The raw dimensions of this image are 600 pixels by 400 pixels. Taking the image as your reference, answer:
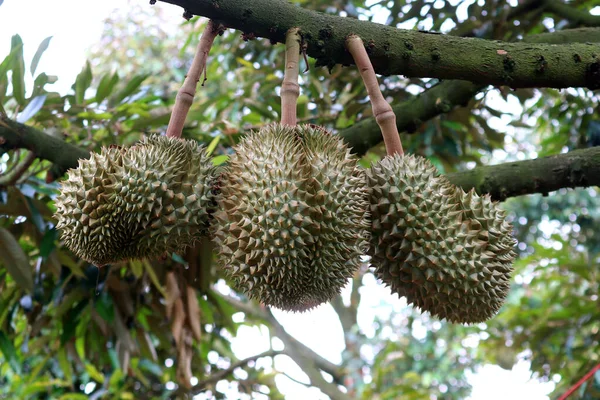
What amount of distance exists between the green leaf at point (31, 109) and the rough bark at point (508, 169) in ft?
Result: 0.35

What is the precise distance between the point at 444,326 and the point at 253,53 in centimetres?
544

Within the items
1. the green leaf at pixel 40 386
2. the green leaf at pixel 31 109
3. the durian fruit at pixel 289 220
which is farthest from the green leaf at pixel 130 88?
the green leaf at pixel 40 386

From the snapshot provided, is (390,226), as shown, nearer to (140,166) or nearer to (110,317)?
(140,166)

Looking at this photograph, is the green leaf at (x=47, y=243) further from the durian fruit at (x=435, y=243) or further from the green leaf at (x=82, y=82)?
the durian fruit at (x=435, y=243)

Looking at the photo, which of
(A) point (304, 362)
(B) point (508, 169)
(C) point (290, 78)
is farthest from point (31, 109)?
(A) point (304, 362)

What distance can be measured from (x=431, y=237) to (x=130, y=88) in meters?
1.70

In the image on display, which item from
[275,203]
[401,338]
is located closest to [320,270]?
[275,203]

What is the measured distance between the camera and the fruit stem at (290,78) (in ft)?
4.40

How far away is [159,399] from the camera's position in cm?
363

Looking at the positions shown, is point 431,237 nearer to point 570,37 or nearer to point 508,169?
point 508,169

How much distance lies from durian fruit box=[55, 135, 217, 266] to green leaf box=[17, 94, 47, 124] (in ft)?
2.67

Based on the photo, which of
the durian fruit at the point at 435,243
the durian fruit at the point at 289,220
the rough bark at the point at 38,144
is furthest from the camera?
the rough bark at the point at 38,144

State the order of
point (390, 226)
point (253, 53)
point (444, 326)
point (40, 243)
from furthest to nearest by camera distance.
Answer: point (444, 326) < point (253, 53) < point (40, 243) < point (390, 226)

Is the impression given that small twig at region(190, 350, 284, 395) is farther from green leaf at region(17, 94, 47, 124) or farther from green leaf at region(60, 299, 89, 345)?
green leaf at region(17, 94, 47, 124)
